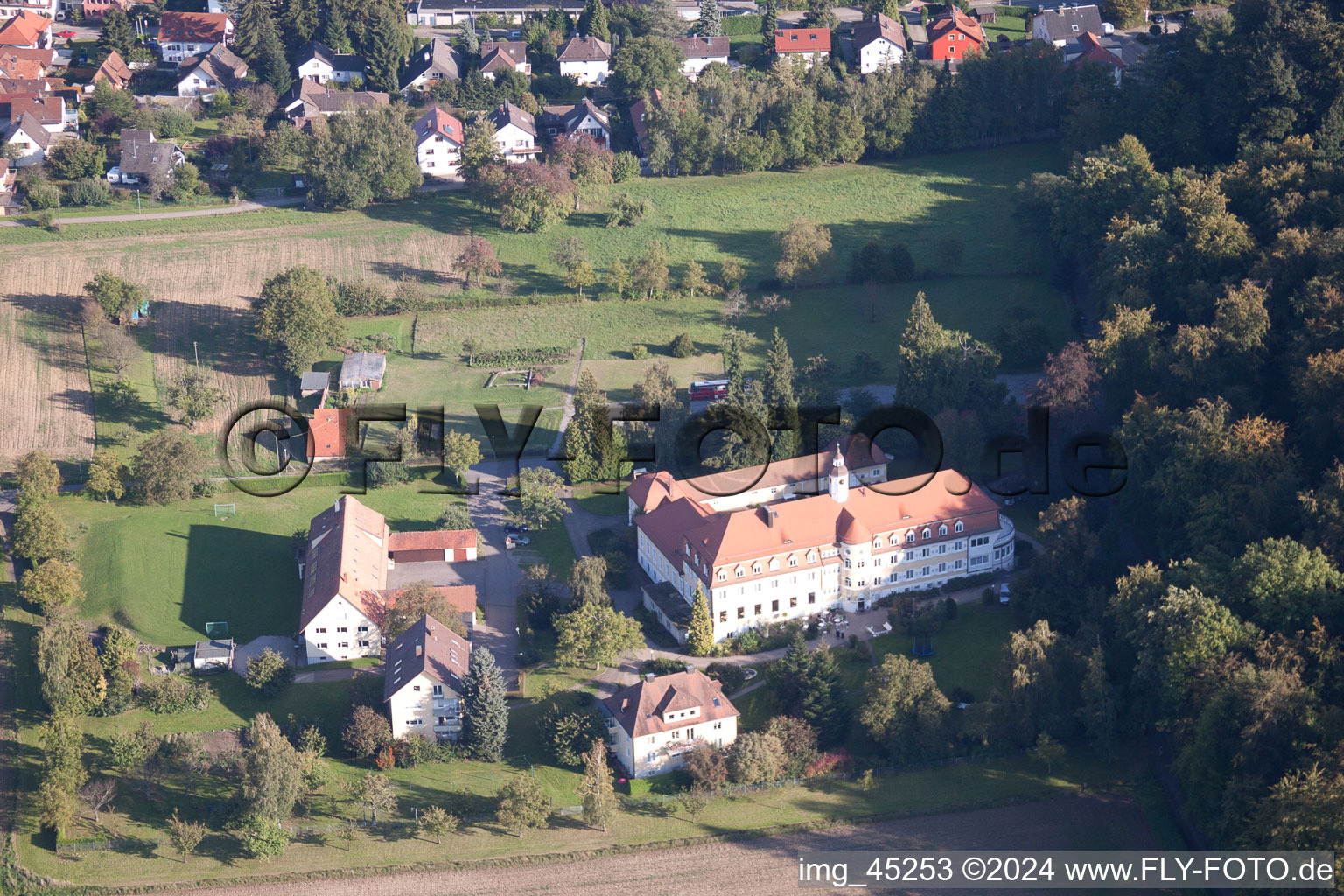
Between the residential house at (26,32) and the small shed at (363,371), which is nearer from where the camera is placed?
the small shed at (363,371)

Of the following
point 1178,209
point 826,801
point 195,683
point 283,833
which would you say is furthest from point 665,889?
point 1178,209

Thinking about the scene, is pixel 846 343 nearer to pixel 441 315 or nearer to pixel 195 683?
pixel 441 315

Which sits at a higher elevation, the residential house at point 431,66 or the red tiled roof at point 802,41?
the red tiled roof at point 802,41

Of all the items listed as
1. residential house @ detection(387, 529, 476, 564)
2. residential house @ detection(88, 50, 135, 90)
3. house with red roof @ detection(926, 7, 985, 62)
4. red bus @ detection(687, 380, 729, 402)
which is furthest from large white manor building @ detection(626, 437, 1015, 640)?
residential house @ detection(88, 50, 135, 90)

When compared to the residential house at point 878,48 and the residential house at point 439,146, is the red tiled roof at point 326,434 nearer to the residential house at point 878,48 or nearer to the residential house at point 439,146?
the residential house at point 439,146

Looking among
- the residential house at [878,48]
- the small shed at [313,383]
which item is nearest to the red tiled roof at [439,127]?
the small shed at [313,383]

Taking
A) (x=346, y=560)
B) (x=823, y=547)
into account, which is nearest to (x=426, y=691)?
(x=346, y=560)

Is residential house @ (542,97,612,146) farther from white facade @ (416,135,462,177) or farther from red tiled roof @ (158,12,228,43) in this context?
red tiled roof @ (158,12,228,43)
